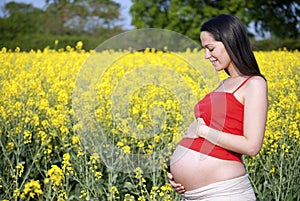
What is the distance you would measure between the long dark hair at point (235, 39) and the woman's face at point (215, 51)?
0.04 ft

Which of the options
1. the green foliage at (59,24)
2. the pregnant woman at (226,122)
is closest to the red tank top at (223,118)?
the pregnant woman at (226,122)

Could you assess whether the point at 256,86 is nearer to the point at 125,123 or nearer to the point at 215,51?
the point at 215,51

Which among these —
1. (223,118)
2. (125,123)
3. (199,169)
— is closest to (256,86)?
(223,118)

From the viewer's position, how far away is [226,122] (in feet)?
6.13

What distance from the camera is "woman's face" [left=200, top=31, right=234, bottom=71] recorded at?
1.89 metres

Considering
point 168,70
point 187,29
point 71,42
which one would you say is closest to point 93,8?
point 187,29

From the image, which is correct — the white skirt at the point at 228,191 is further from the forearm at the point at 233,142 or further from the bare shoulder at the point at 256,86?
the bare shoulder at the point at 256,86

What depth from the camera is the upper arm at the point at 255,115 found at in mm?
1790

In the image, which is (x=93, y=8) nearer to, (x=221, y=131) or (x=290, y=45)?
(x=290, y=45)

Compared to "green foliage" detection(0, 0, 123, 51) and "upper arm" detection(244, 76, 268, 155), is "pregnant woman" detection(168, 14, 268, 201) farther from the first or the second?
"green foliage" detection(0, 0, 123, 51)

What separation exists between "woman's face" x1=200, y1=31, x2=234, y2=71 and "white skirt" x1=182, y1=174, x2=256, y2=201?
410mm

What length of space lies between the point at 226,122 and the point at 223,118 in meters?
0.02

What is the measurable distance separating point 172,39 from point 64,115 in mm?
1610

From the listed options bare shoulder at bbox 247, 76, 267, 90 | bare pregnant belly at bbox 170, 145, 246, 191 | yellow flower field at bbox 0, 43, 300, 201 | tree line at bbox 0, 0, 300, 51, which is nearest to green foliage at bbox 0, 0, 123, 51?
tree line at bbox 0, 0, 300, 51
